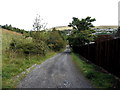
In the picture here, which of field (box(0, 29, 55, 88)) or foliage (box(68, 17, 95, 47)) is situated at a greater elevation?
foliage (box(68, 17, 95, 47))

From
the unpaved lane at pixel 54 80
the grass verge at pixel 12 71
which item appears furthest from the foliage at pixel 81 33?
the unpaved lane at pixel 54 80

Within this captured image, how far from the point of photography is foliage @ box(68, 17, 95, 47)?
36.0 metres

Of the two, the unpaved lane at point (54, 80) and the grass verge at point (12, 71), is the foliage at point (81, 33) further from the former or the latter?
the unpaved lane at point (54, 80)

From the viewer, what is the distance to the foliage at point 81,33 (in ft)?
118

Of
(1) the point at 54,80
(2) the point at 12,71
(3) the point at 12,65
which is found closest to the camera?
(1) the point at 54,80

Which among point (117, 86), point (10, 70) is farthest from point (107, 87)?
point (10, 70)

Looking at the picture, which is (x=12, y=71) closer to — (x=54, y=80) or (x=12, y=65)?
(x=12, y=65)

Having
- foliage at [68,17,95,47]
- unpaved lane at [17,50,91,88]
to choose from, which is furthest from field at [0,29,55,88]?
foliage at [68,17,95,47]

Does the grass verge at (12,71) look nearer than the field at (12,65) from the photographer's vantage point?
Yes

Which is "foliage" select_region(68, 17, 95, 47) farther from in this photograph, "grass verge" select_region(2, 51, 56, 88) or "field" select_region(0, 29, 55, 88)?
"grass verge" select_region(2, 51, 56, 88)

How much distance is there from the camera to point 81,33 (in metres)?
37.1

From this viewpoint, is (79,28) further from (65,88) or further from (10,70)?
(65,88)

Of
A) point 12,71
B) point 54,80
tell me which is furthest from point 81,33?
point 54,80

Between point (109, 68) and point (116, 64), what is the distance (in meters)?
1.16
